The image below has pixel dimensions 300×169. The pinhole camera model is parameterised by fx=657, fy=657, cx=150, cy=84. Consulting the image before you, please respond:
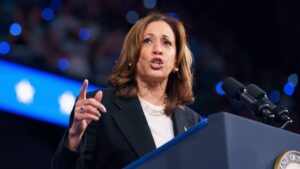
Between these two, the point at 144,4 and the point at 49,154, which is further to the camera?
the point at 144,4

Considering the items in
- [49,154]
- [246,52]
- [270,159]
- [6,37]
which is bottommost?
[270,159]

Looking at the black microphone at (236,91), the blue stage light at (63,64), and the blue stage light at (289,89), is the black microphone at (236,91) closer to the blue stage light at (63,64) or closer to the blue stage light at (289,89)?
the blue stage light at (63,64)

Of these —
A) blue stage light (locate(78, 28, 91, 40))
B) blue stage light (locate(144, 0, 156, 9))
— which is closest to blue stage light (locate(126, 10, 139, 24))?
blue stage light (locate(144, 0, 156, 9))

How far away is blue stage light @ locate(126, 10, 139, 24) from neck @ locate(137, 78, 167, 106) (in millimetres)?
2652

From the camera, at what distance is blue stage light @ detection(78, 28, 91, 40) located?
4.33m

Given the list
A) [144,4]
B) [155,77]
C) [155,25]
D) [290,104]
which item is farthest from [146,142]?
[290,104]

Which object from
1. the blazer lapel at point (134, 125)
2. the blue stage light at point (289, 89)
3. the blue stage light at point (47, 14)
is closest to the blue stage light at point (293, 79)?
the blue stage light at point (289, 89)

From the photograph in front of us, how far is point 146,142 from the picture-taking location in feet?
6.43

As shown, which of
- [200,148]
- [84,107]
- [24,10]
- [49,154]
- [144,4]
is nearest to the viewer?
[200,148]

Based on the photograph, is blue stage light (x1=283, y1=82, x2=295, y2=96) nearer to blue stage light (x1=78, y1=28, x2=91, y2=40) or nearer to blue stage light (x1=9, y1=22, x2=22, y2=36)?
blue stage light (x1=78, y1=28, x2=91, y2=40)

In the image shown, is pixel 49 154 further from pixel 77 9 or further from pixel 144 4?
pixel 144 4

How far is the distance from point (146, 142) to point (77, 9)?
8.53 ft

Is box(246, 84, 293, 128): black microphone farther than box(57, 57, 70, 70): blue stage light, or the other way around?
box(57, 57, 70, 70): blue stage light

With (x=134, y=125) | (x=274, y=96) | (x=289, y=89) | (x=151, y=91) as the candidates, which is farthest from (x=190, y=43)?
(x=134, y=125)
